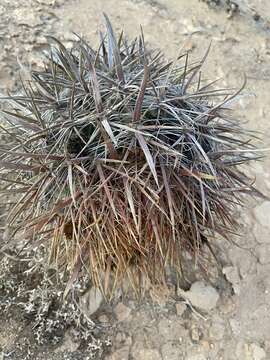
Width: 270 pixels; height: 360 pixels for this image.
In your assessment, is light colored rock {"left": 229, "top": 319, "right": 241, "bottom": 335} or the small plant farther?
light colored rock {"left": 229, "top": 319, "right": 241, "bottom": 335}

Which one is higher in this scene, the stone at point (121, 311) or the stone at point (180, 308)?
the stone at point (180, 308)

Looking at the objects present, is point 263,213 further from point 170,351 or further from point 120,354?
point 120,354

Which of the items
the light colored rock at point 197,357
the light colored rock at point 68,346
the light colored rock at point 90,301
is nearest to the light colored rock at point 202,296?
the light colored rock at point 197,357

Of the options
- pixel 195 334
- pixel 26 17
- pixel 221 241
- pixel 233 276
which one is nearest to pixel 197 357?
pixel 195 334

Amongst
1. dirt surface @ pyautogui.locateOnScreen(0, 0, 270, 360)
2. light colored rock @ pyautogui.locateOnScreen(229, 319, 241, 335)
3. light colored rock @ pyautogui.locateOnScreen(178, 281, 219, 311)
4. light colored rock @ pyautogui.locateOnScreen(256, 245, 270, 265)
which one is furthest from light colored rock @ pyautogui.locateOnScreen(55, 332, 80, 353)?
light colored rock @ pyautogui.locateOnScreen(256, 245, 270, 265)

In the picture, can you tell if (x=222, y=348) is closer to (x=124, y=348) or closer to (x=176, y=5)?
(x=124, y=348)

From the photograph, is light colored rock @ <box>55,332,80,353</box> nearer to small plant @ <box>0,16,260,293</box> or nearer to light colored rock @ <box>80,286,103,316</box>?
light colored rock @ <box>80,286,103,316</box>

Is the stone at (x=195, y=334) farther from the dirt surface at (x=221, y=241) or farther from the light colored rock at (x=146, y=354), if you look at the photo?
the light colored rock at (x=146, y=354)
